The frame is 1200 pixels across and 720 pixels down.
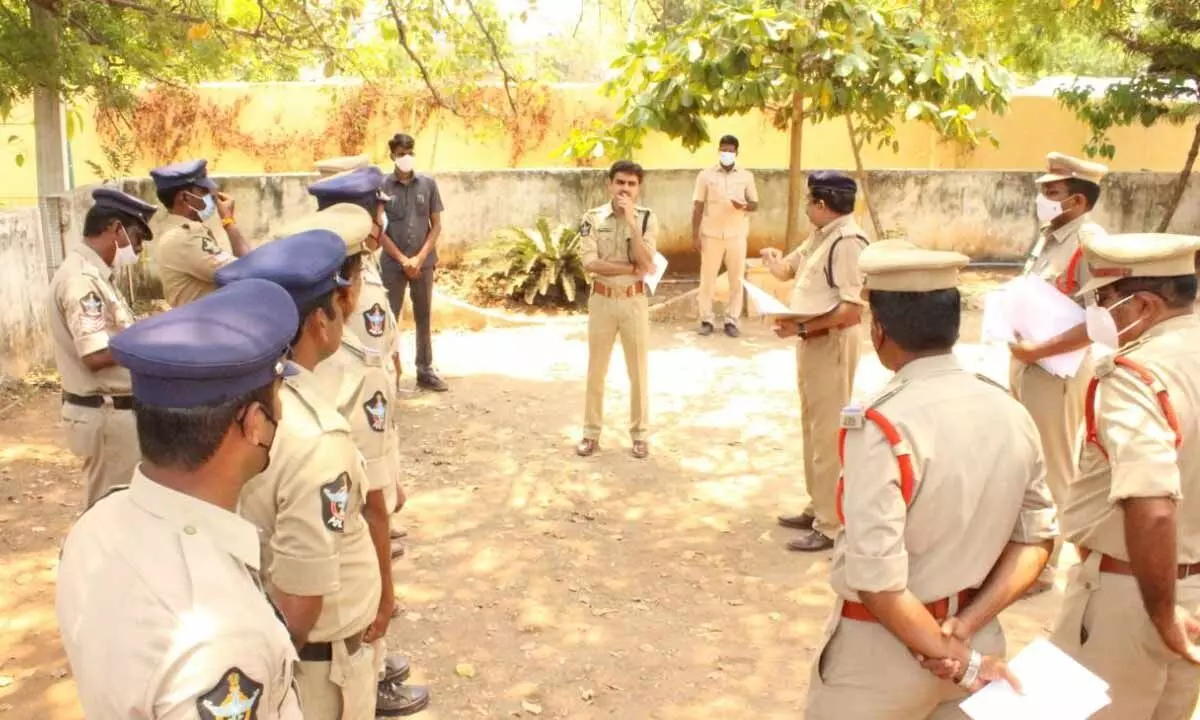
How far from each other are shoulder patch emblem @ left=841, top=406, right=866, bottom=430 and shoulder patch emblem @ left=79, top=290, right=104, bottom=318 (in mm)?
3438

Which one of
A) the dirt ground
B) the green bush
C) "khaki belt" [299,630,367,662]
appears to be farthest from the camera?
the green bush

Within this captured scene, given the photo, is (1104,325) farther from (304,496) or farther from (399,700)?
(399,700)

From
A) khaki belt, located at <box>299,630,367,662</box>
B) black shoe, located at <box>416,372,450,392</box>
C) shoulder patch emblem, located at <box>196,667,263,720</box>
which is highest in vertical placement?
shoulder patch emblem, located at <box>196,667,263,720</box>

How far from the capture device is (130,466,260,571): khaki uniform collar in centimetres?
169

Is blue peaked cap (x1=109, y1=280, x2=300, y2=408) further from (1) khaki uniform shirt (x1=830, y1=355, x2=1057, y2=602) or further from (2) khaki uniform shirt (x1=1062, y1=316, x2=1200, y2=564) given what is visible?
(2) khaki uniform shirt (x1=1062, y1=316, x2=1200, y2=564)

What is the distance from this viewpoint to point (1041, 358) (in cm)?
477

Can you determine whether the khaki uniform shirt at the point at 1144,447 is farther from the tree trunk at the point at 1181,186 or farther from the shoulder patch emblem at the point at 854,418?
the tree trunk at the point at 1181,186

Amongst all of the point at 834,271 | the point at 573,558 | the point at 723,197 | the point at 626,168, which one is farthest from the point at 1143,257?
the point at 723,197

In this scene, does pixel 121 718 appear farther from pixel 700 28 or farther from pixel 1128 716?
pixel 700 28

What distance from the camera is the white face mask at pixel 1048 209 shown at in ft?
16.5

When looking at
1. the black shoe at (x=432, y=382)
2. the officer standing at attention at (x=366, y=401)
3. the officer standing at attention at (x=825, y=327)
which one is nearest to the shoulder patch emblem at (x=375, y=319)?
the officer standing at attention at (x=366, y=401)

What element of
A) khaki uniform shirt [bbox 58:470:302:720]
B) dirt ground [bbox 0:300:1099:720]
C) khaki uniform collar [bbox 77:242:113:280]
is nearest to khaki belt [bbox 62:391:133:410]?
khaki uniform collar [bbox 77:242:113:280]

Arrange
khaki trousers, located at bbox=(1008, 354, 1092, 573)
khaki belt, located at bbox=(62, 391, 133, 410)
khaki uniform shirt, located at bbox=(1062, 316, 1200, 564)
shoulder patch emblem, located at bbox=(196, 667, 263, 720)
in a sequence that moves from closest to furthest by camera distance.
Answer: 1. shoulder patch emblem, located at bbox=(196, 667, 263, 720)
2. khaki uniform shirt, located at bbox=(1062, 316, 1200, 564)
3. khaki belt, located at bbox=(62, 391, 133, 410)
4. khaki trousers, located at bbox=(1008, 354, 1092, 573)

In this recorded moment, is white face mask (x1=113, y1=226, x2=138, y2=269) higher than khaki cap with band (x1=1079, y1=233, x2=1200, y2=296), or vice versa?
khaki cap with band (x1=1079, y1=233, x2=1200, y2=296)
